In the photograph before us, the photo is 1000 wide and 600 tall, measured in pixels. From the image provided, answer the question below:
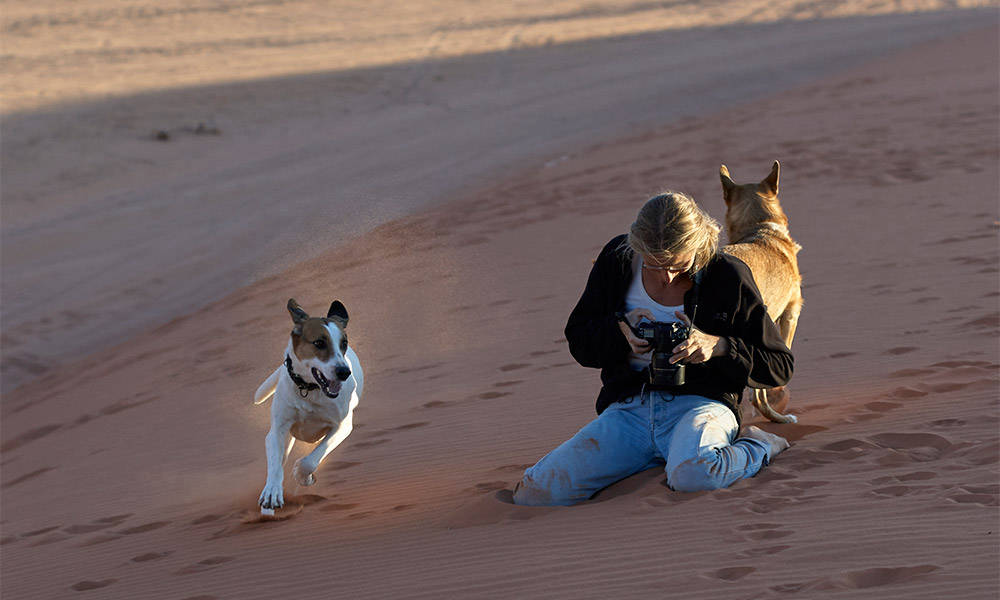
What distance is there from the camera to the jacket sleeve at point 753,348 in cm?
527

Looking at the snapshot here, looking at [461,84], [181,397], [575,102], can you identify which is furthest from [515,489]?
[461,84]

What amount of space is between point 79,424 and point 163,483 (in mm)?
2780

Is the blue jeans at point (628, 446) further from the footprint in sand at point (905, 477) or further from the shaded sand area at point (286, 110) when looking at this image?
the shaded sand area at point (286, 110)

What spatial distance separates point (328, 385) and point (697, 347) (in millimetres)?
2231

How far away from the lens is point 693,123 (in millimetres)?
23875

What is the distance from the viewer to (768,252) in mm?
6641

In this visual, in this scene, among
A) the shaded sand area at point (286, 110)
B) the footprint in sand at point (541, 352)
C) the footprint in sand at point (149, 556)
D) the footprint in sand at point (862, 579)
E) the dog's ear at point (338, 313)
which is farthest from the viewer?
the shaded sand area at point (286, 110)

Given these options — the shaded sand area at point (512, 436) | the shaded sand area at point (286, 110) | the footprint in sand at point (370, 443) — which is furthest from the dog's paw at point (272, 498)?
the shaded sand area at point (286, 110)

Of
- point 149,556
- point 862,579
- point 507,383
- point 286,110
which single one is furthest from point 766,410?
point 286,110

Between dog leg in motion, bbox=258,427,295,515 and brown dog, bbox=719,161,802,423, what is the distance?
9.11ft

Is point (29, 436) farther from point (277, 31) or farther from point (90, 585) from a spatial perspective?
point (277, 31)

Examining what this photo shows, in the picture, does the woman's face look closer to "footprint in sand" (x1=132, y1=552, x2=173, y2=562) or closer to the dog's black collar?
the dog's black collar

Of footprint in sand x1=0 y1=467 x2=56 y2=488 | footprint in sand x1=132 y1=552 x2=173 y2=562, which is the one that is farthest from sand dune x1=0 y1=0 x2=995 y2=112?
footprint in sand x1=132 y1=552 x2=173 y2=562

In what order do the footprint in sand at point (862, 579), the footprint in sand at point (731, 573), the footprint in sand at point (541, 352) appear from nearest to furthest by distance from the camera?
the footprint in sand at point (862, 579), the footprint in sand at point (731, 573), the footprint in sand at point (541, 352)
